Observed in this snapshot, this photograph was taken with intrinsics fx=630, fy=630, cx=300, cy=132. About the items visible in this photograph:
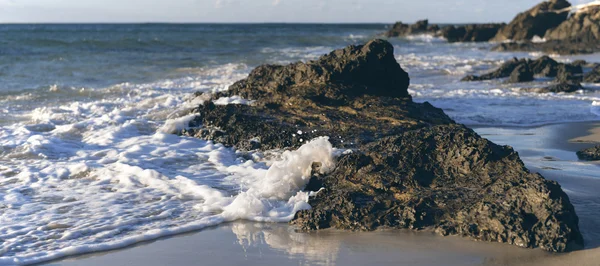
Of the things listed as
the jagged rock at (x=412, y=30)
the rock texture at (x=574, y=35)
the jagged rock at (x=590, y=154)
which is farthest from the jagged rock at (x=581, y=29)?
the jagged rock at (x=590, y=154)

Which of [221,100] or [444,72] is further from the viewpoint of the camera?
[444,72]

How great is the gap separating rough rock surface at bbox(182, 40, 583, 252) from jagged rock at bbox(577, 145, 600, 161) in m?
1.49

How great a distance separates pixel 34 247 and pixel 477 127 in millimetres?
6596

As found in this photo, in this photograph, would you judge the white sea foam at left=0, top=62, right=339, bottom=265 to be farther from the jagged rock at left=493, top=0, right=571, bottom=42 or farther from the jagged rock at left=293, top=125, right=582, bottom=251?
the jagged rock at left=493, top=0, right=571, bottom=42

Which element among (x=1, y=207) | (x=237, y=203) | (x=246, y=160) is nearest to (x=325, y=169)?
(x=237, y=203)

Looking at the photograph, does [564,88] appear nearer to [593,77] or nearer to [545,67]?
[593,77]

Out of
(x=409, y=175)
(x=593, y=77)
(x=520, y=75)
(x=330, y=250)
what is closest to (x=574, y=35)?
(x=593, y=77)

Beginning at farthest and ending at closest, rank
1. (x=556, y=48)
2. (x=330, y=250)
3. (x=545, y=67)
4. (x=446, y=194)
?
(x=556, y=48) < (x=545, y=67) < (x=446, y=194) < (x=330, y=250)

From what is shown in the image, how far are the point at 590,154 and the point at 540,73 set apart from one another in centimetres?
1094

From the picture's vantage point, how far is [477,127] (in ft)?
30.0

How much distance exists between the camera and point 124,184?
5828 millimetres

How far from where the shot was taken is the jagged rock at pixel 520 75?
15.4 meters

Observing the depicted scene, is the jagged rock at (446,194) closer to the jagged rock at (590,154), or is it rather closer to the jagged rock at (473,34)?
the jagged rock at (590,154)

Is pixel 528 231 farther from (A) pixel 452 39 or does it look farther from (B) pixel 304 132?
(A) pixel 452 39
